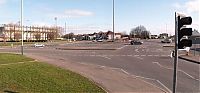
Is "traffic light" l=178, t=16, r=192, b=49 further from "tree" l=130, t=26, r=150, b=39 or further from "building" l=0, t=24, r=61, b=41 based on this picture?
"tree" l=130, t=26, r=150, b=39

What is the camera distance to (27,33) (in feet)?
428

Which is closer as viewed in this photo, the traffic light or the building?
the traffic light

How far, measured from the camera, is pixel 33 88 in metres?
12.5

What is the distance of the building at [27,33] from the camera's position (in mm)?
110050

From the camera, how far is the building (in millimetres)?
110050

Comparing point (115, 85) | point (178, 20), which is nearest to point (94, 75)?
point (115, 85)

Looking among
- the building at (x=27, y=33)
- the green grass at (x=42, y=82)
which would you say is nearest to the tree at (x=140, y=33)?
the building at (x=27, y=33)

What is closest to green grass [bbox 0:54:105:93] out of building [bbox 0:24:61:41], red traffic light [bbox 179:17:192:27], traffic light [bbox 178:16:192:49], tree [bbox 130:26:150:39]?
traffic light [bbox 178:16:192:49]

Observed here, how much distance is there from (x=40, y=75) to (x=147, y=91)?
510 cm

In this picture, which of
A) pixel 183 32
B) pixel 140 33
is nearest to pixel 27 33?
pixel 140 33

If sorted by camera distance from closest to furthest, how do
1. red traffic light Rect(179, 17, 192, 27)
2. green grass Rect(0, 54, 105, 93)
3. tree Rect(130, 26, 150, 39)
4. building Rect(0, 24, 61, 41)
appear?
1. red traffic light Rect(179, 17, 192, 27)
2. green grass Rect(0, 54, 105, 93)
3. building Rect(0, 24, 61, 41)
4. tree Rect(130, 26, 150, 39)

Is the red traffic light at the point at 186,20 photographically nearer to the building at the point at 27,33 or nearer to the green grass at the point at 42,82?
the green grass at the point at 42,82

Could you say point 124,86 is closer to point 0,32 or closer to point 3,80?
point 3,80

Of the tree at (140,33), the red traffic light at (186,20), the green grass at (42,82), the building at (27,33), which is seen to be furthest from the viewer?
the tree at (140,33)
